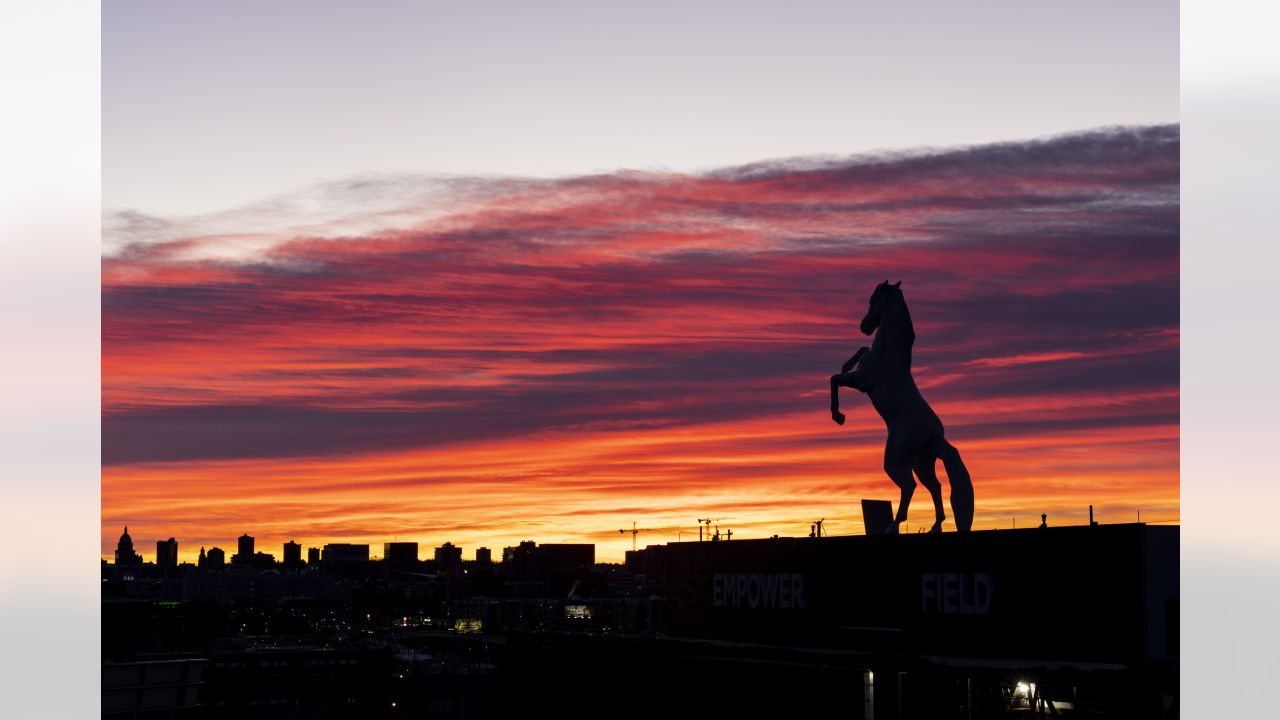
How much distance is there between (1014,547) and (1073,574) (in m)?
2.01

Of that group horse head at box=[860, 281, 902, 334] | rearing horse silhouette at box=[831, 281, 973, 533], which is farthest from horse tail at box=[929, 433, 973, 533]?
horse head at box=[860, 281, 902, 334]

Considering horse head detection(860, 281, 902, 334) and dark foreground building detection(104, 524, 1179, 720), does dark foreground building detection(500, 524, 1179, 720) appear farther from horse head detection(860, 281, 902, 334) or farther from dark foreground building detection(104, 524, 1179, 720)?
horse head detection(860, 281, 902, 334)

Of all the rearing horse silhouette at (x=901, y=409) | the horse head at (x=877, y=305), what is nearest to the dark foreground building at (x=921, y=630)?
the rearing horse silhouette at (x=901, y=409)

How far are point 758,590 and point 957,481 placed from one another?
950 centimetres

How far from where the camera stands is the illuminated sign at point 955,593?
3603 cm

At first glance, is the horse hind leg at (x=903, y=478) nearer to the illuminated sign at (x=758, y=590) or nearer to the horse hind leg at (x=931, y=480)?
the horse hind leg at (x=931, y=480)

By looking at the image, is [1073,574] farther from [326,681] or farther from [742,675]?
[326,681]

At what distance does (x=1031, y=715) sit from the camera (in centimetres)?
3244

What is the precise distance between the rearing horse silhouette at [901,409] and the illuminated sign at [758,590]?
473cm

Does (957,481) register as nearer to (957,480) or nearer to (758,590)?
(957,480)

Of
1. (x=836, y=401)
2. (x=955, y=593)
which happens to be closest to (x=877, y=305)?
(x=836, y=401)

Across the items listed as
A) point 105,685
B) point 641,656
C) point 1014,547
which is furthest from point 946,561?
point 105,685

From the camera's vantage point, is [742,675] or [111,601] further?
[111,601]

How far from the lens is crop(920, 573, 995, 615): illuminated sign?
1419 inches
